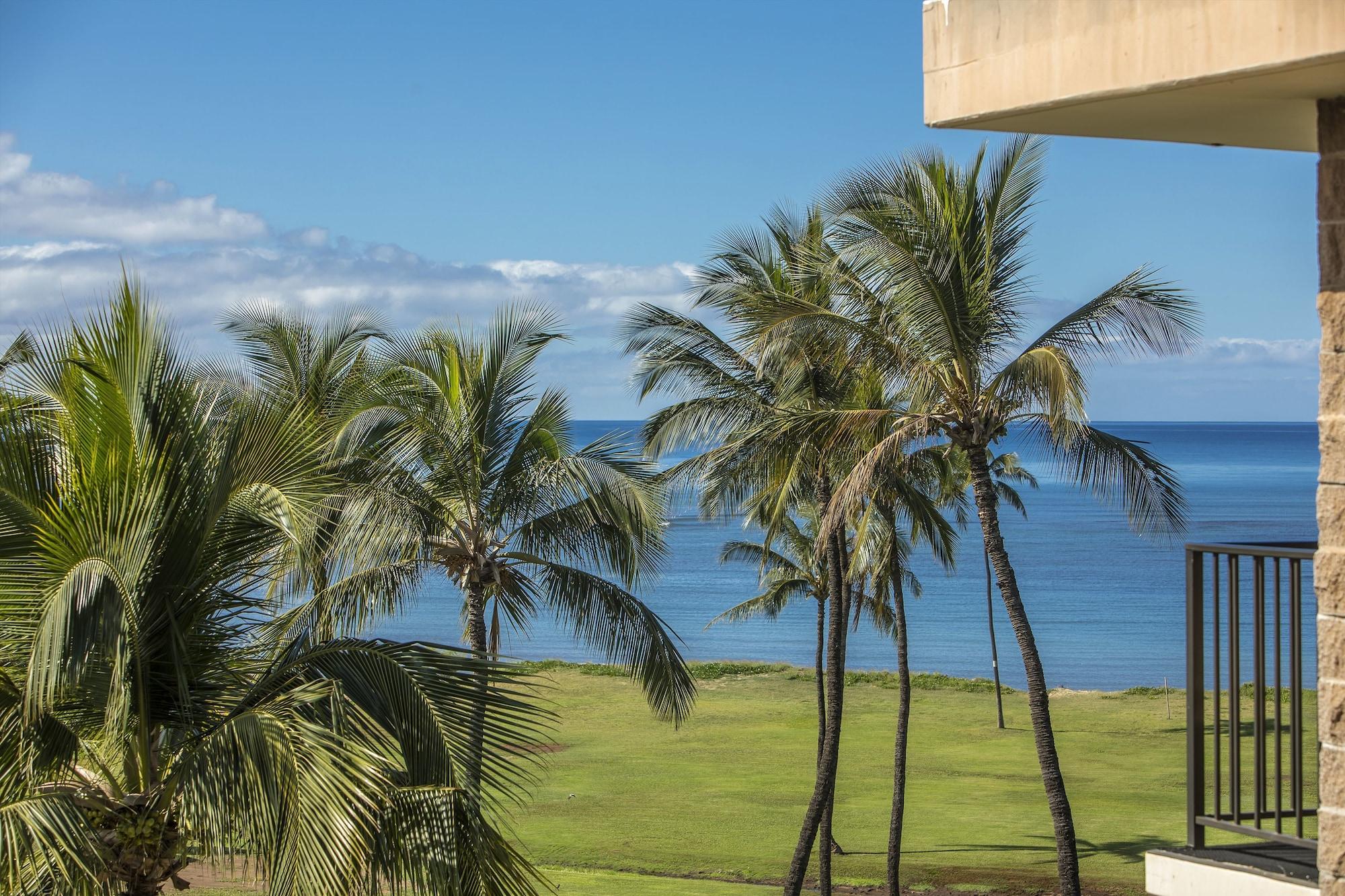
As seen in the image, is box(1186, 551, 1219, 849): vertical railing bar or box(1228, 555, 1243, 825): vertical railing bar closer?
box(1228, 555, 1243, 825): vertical railing bar

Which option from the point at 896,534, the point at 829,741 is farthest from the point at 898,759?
the point at 896,534

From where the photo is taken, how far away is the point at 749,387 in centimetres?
2352

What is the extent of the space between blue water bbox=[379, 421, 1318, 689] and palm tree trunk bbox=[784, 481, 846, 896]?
10.9 ft

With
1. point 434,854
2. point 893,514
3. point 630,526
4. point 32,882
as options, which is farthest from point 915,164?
point 32,882

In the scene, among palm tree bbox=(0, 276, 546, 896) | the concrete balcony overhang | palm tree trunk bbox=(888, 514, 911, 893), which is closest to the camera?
the concrete balcony overhang

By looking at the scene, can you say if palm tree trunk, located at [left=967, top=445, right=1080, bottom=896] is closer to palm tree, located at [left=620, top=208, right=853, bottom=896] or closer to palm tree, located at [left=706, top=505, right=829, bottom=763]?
palm tree, located at [left=620, top=208, right=853, bottom=896]

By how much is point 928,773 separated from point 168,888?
65.2 ft

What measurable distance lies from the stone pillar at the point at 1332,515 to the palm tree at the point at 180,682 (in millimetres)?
5071

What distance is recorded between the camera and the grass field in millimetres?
24953

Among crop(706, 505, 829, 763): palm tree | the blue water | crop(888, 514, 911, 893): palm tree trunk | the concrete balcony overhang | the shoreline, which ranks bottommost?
the blue water

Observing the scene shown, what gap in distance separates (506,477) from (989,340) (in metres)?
6.83

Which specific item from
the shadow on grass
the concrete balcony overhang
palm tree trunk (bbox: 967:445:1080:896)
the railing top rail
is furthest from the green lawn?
the concrete balcony overhang

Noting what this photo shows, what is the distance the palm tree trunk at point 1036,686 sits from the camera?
685 inches

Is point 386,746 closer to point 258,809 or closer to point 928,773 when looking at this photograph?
point 258,809
